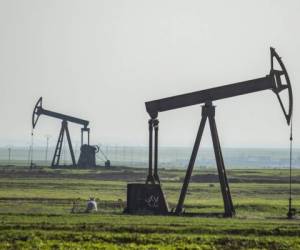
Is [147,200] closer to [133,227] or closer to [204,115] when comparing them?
[204,115]

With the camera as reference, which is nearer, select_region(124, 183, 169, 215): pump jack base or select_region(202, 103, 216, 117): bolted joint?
select_region(124, 183, 169, 215): pump jack base

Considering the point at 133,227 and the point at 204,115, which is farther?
the point at 204,115

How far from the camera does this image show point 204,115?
31.0m

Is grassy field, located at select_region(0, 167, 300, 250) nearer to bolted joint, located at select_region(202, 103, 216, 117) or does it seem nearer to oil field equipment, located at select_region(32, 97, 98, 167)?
bolted joint, located at select_region(202, 103, 216, 117)

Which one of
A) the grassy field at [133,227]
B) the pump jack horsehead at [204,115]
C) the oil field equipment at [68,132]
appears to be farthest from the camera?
the oil field equipment at [68,132]

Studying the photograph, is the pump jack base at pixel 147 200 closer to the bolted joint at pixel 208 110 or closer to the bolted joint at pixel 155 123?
the bolted joint at pixel 155 123

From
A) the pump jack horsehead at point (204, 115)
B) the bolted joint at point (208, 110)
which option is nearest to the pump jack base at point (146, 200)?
the pump jack horsehead at point (204, 115)

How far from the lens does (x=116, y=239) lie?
22000mm

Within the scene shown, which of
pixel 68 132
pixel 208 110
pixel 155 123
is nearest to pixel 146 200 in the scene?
pixel 155 123

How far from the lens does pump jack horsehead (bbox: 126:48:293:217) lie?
29483 mm

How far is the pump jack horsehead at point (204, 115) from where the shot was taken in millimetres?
29483

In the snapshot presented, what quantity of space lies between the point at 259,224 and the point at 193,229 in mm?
3121

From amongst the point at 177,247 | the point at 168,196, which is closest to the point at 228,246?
the point at 177,247

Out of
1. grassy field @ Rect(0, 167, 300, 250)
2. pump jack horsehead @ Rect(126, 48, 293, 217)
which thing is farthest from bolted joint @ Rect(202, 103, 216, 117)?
grassy field @ Rect(0, 167, 300, 250)
